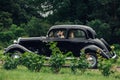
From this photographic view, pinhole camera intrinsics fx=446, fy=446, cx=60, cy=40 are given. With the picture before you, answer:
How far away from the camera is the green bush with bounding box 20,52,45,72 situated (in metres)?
15.6

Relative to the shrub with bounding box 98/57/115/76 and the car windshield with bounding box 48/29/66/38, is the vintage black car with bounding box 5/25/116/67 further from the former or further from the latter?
the shrub with bounding box 98/57/115/76

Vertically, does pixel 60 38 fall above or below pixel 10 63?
above

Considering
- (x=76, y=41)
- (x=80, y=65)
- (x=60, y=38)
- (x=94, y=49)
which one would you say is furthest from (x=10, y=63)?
(x=76, y=41)

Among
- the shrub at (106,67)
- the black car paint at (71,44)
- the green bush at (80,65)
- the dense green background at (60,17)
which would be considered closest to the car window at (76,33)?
the black car paint at (71,44)

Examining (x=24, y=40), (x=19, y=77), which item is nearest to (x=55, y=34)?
(x=24, y=40)

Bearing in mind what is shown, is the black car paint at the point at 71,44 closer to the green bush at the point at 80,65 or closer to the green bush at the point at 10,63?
the green bush at the point at 80,65

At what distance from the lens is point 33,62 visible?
51.3 ft

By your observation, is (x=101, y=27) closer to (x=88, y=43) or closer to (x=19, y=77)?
(x=88, y=43)

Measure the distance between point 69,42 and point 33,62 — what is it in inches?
155

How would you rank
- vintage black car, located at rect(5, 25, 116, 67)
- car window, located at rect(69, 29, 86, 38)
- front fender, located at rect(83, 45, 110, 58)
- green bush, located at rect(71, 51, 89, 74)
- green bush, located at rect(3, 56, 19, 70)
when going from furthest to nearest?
car window, located at rect(69, 29, 86, 38) → vintage black car, located at rect(5, 25, 116, 67) → front fender, located at rect(83, 45, 110, 58) → green bush, located at rect(3, 56, 19, 70) → green bush, located at rect(71, 51, 89, 74)

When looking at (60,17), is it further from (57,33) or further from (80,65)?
(80,65)

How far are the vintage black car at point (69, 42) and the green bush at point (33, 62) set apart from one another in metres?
2.94

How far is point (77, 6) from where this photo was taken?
38.7 meters

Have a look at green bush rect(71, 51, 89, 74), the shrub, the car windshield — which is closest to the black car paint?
the car windshield
